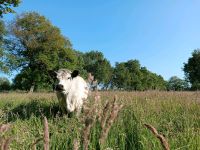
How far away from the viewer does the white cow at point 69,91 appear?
952 cm

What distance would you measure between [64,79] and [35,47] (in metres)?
46.9

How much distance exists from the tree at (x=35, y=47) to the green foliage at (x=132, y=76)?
1486 inches

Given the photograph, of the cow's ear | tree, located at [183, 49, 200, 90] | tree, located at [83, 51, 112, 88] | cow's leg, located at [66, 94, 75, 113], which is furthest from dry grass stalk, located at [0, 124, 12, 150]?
tree, located at [83, 51, 112, 88]

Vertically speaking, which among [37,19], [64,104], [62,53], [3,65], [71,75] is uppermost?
[37,19]

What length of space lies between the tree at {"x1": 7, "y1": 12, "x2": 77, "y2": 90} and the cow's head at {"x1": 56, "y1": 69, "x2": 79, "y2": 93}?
45326 millimetres

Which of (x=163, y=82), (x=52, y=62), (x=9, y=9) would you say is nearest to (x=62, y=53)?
(x=52, y=62)

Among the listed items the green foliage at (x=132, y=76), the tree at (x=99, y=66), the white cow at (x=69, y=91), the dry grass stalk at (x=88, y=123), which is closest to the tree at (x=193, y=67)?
the green foliage at (x=132, y=76)

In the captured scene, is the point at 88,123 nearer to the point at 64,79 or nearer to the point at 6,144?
the point at 6,144

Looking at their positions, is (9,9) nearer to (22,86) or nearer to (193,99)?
(193,99)

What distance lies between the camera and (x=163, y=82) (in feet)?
391

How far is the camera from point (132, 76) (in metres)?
99.2

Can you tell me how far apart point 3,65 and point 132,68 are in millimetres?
65701

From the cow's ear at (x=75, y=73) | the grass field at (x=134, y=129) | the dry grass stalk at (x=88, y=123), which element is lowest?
the grass field at (x=134, y=129)

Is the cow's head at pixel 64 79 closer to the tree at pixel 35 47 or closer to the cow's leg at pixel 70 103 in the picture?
the cow's leg at pixel 70 103
